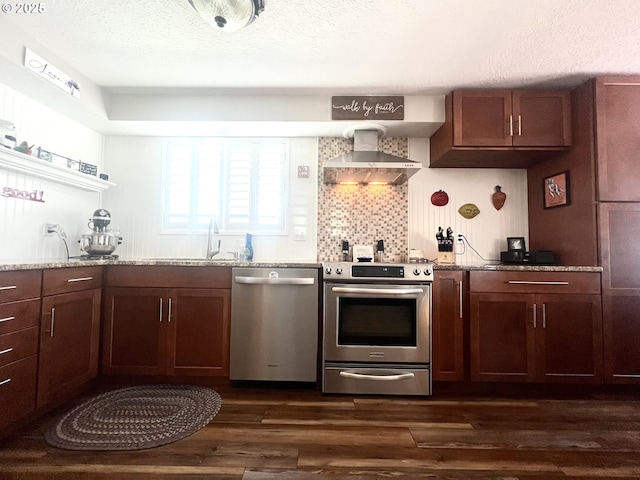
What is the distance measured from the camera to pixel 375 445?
163cm

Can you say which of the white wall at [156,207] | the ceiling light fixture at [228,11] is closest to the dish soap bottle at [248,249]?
the white wall at [156,207]

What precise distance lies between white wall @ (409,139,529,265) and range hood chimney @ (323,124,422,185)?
1.04 feet

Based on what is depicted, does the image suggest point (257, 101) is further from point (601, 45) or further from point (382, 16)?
point (601, 45)

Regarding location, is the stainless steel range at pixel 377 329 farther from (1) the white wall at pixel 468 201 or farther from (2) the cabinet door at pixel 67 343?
Result: (2) the cabinet door at pixel 67 343

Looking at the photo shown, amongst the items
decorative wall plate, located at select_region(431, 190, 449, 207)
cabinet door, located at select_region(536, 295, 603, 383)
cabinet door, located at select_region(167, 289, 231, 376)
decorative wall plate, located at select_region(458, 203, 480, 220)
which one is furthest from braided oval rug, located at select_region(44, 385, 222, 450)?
decorative wall plate, located at select_region(458, 203, 480, 220)

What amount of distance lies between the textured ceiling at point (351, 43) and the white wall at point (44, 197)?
48 cm

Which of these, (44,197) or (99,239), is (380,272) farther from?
(44,197)

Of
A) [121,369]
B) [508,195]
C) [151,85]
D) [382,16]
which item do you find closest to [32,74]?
[151,85]

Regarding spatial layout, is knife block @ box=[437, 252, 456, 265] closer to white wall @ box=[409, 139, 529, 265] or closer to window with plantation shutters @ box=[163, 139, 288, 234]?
white wall @ box=[409, 139, 529, 265]

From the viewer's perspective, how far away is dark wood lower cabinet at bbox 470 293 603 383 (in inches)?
87.2

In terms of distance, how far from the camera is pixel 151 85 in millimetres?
2609

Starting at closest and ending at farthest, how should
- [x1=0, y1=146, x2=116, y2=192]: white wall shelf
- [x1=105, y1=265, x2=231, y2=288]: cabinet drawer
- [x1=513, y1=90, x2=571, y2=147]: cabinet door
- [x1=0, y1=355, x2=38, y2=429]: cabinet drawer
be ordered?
1. [x1=0, y1=355, x2=38, y2=429]: cabinet drawer
2. [x1=0, y1=146, x2=116, y2=192]: white wall shelf
3. [x1=105, y1=265, x2=231, y2=288]: cabinet drawer
4. [x1=513, y1=90, x2=571, y2=147]: cabinet door

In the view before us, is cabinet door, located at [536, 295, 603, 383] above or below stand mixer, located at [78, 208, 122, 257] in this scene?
below

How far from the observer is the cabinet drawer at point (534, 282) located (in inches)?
87.9
